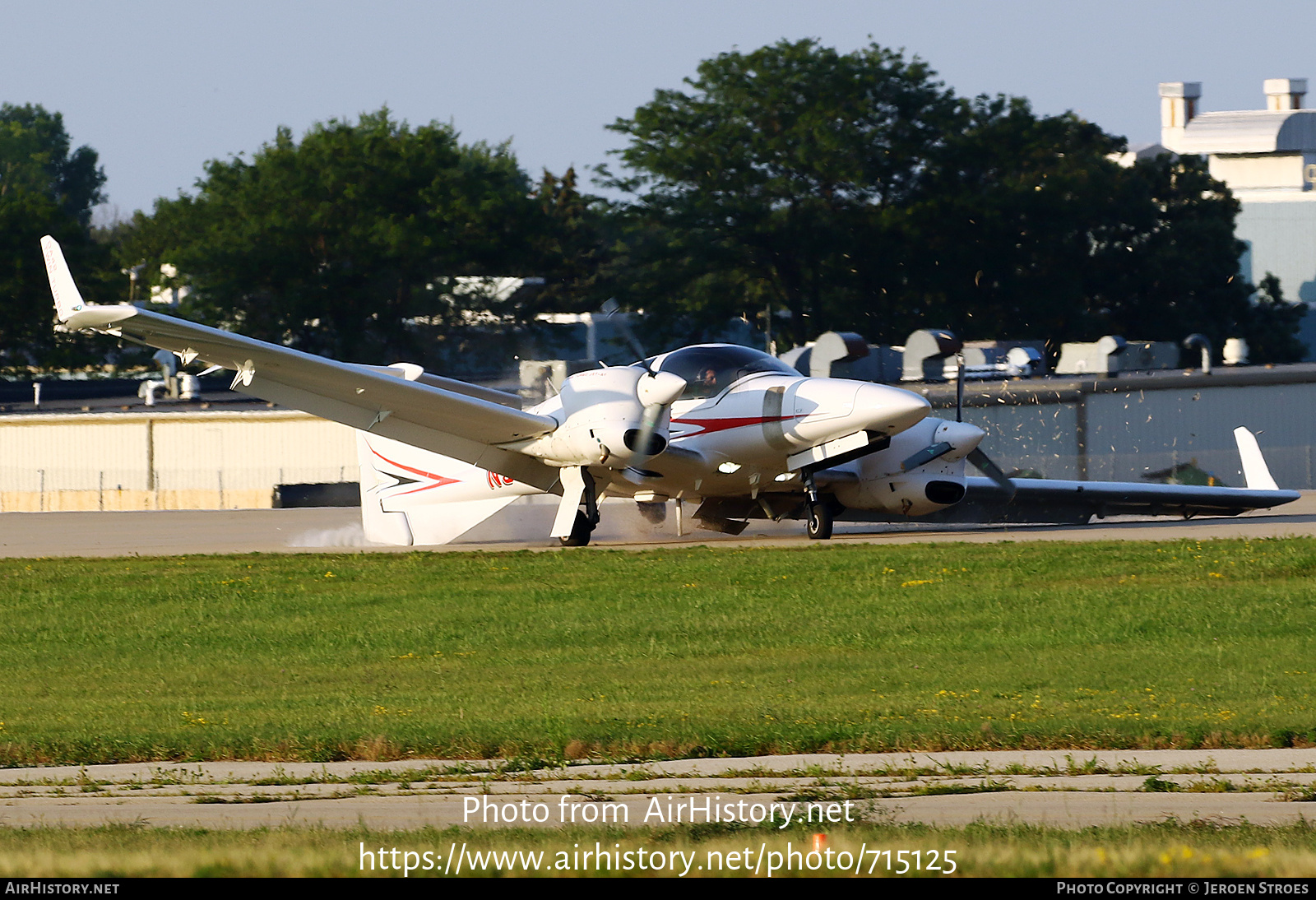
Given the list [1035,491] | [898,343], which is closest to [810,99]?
[898,343]

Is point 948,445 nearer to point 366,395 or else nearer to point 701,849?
point 366,395

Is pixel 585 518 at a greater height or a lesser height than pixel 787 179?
lesser

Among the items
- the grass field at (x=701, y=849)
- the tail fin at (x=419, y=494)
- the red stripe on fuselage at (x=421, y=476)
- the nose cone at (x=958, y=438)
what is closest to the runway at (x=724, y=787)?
the grass field at (x=701, y=849)

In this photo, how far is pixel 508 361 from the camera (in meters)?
61.6

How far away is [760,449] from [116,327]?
8.99 meters

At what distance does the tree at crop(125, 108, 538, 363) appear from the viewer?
61.7 metres

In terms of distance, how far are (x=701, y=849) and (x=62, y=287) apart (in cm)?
1578

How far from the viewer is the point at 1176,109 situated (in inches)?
4469

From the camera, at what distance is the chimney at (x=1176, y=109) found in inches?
4437

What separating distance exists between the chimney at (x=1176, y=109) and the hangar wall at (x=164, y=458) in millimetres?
82222

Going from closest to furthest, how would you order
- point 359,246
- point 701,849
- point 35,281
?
1. point 701,849
2. point 359,246
3. point 35,281

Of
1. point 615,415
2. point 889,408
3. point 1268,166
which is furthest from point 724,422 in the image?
point 1268,166

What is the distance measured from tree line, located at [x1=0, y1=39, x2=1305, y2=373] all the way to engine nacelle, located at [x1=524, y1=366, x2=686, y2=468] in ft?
130

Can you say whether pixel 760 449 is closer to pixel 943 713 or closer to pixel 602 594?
pixel 602 594
